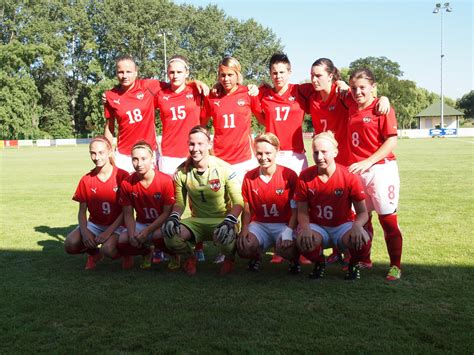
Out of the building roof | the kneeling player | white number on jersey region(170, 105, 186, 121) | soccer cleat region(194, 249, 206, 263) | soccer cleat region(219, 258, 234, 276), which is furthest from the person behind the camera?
the building roof

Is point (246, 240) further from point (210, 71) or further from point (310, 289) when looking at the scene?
point (210, 71)

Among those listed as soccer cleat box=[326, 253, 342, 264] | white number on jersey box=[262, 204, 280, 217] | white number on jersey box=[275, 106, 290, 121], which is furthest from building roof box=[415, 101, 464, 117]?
white number on jersey box=[262, 204, 280, 217]

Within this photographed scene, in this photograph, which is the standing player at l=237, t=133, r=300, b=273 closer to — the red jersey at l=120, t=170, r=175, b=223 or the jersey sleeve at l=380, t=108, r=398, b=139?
the red jersey at l=120, t=170, r=175, b=223

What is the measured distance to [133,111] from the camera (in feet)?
17.9

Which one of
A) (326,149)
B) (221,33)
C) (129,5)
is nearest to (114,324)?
(326,149)

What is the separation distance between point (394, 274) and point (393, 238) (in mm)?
354

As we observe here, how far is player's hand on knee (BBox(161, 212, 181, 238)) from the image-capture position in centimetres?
430

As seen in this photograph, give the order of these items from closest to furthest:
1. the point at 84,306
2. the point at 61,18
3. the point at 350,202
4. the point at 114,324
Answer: the point at 114,324 < the point at 84,306 < the point at 350,202 < the point at 61,18

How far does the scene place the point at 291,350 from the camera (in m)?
2.75

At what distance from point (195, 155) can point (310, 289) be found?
169cm

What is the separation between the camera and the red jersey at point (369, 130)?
4348mm

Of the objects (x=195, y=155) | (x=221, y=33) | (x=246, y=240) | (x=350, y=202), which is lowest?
(x=246, y=240)

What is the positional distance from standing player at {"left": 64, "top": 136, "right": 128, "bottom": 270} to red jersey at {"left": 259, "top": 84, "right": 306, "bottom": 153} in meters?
1.81

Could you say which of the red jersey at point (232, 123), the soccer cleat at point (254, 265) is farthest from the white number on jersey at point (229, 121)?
the soccer cleat at point (254, 265)
